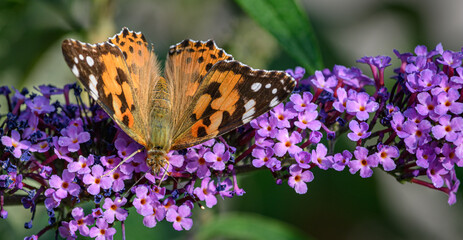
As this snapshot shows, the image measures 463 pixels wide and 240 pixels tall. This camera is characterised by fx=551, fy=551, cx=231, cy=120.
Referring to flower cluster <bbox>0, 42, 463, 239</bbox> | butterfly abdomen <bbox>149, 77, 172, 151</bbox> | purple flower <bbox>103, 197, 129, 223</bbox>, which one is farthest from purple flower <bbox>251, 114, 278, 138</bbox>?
purple flower <bbox>103, 197, 129, 223</bbox>

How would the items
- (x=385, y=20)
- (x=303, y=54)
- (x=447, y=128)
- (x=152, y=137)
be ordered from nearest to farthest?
(x=447, y=128) → (x=152, y=137) → (x=303, y=54) → (x=385, y=20)

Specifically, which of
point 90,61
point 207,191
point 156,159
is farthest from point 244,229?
point 90,61

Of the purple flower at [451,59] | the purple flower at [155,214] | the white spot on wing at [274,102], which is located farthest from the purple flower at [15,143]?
the purple flower at [451,59]

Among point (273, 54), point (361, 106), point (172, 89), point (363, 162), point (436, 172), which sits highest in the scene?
point (273, 54)

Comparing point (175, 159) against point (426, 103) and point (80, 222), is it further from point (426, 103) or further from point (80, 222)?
point (426, 103)

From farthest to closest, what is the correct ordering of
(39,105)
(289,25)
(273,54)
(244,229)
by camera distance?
(273,54) → (244,229) → (289,25) → (39,105)

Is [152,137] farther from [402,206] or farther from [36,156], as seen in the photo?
[402,206]

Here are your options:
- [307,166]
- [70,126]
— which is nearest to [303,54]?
[307,166]
